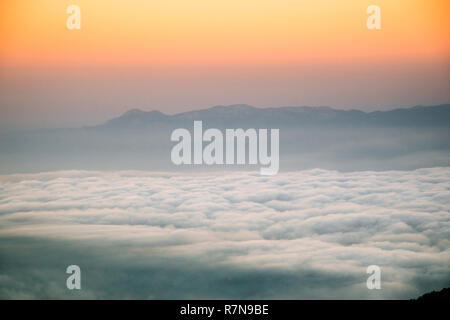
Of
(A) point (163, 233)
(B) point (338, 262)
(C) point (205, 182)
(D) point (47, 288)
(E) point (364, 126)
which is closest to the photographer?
(D) point (47, 288)

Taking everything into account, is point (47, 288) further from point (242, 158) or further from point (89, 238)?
point (242, 158)

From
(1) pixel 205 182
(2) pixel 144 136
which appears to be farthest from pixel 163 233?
(2) pixel 144 136

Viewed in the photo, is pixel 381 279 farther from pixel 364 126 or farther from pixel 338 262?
pixel 364 126

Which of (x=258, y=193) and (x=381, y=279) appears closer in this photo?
(x=381, y=279)

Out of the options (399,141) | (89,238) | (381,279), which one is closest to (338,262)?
(381,279)

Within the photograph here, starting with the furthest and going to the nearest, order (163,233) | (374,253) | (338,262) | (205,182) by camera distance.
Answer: (205,182) → (163,233) → (374,253) → (338,262)

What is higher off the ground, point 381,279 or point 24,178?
point 24,178

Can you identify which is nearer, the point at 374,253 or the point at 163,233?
the point at 374,253

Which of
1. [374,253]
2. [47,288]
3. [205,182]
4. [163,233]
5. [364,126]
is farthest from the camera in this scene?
[364,126]

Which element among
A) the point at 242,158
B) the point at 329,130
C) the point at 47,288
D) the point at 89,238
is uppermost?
the point at 329,130
